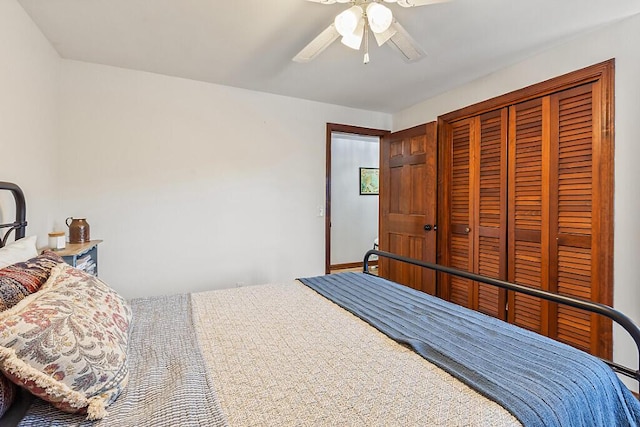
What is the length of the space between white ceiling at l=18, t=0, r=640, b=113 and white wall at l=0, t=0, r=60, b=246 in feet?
0.44

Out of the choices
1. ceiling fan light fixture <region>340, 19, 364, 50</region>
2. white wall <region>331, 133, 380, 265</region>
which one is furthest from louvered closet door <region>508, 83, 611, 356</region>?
white wall <region>331, 133, 380, 265</region>

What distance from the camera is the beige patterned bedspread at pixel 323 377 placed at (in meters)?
0.78

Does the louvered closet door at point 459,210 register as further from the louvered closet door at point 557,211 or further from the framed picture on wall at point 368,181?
the framed picture on wall at point 368,181

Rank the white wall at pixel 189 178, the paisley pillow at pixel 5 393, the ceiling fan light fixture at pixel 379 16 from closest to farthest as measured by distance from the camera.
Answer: the paisley pillow at pixel 5 393
the ceiling fan light fixture at pixel 379 16
the white wall at pixel 189 178

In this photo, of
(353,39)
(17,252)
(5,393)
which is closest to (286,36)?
(353,39)

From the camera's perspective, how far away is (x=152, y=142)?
2.68 metres

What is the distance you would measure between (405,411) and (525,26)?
2.30m

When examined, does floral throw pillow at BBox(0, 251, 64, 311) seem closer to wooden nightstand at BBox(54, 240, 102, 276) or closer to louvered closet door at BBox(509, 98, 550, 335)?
wooden nightstand at BBox(54, 240, 102, 276)

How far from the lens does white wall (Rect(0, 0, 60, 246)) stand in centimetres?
163

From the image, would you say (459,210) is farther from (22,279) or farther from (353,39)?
(22,279)

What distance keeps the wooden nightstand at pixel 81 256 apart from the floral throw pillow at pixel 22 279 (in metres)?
0.63

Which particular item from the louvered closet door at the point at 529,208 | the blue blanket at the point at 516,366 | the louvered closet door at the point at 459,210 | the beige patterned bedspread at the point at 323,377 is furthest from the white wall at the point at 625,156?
the beige patterned bedspread at the point at 323,377

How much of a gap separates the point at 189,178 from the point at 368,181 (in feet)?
11.6

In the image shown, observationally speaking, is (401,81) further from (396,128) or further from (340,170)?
(340,170)
